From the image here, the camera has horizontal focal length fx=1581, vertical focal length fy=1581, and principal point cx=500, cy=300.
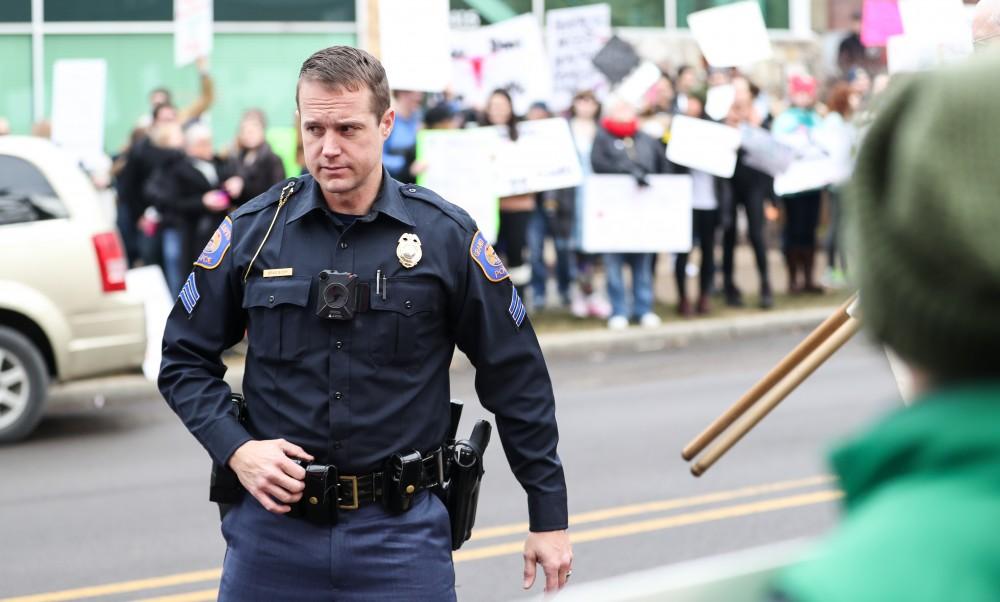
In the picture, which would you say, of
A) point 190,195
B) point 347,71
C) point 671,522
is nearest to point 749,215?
point 190,195

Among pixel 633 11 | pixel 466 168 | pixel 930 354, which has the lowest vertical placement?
pixel 930 354

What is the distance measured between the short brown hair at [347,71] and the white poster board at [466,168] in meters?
8.56

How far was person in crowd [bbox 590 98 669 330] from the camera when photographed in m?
13.3

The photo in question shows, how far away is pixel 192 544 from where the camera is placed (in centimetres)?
690

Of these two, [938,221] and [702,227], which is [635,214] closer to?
[702,227]

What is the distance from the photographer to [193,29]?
12.9 metres

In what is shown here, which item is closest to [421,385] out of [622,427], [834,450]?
[834,450]

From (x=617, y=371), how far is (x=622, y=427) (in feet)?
8.12

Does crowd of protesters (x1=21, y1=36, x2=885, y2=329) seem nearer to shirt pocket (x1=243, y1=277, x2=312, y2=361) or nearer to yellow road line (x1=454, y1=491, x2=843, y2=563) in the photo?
yellow road line (x1=454, y1=491, x2=843, y2=563)

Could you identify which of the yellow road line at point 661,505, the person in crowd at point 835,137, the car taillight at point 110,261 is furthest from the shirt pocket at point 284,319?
the person in crowd at point 835,137

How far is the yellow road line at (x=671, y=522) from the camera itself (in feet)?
21.9

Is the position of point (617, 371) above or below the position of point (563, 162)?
below

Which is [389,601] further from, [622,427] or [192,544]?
[622,427]

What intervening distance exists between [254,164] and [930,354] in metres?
11.2
